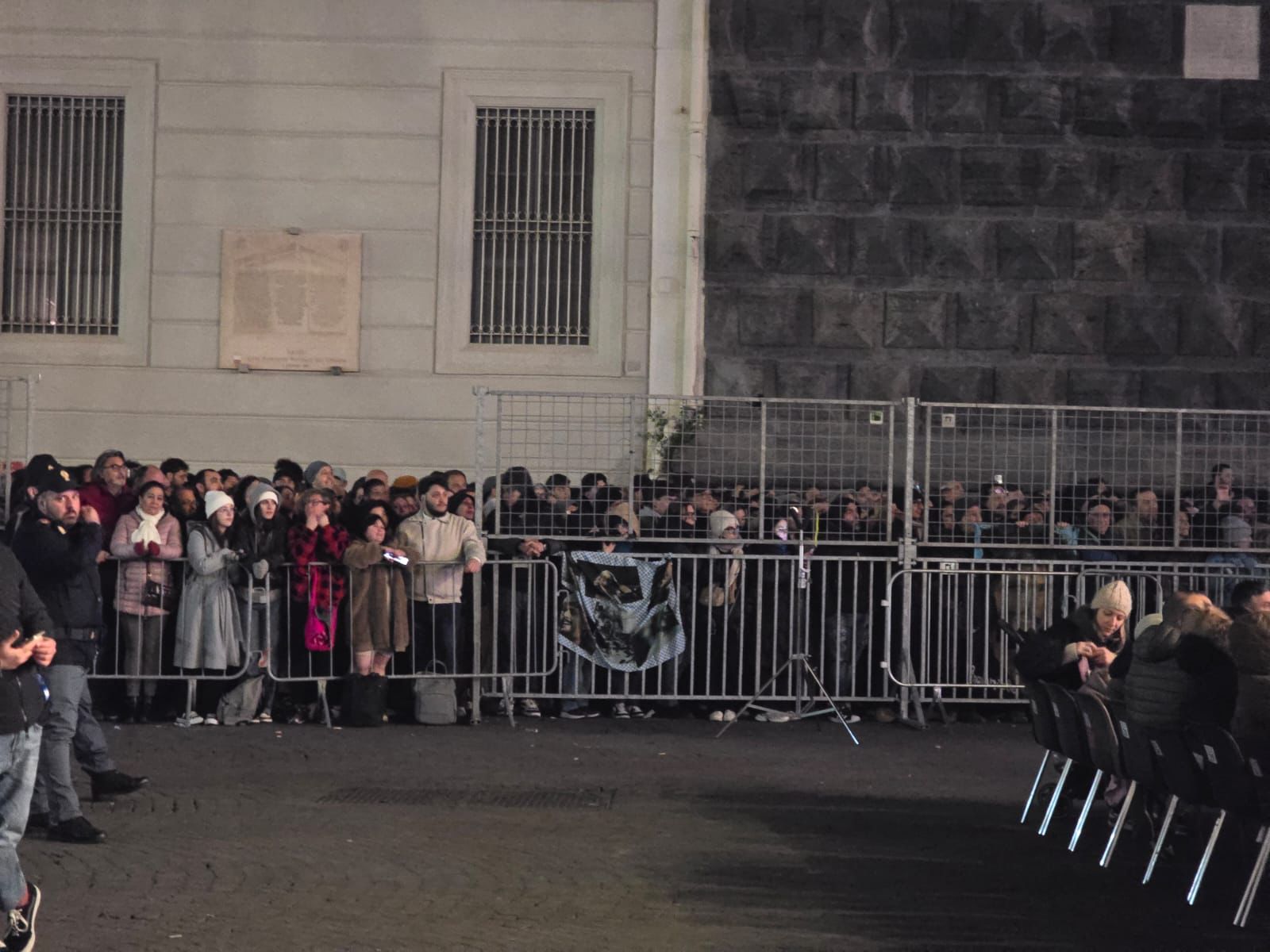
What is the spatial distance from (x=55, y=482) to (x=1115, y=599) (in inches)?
231

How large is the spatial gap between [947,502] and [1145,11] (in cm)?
687

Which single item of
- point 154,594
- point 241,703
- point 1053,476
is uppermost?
point 1053,476

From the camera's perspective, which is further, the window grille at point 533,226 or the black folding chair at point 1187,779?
the window grille at point 533,226

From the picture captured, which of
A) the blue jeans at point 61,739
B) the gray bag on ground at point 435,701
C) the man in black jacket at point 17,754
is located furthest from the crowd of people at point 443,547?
the man in black jacket at point 17,754

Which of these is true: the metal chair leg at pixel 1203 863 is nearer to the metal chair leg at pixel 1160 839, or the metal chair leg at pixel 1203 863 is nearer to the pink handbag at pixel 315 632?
the metal chair leg at pixel 1160 839

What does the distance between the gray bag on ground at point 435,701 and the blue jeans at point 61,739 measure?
172 inches

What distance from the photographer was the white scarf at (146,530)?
1530cm

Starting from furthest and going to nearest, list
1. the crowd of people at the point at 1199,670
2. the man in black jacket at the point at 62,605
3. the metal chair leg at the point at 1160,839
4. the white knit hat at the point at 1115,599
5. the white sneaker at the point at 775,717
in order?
the white sneaker at the point at 775,717
the white knit hat at the point at 1115,599
the man in black jacket at the point at 62,605
the metal chair leg at the point at 1160,839
the crowd of people at the point at 1199,670

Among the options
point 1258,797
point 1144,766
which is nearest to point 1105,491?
point 1144,766

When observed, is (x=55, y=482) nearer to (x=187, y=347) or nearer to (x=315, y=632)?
(x=315, y=632)

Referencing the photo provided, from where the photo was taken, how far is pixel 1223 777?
28.9 feet

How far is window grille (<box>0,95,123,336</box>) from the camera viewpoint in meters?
21.0

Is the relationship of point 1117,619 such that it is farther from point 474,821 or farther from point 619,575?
point 619,575

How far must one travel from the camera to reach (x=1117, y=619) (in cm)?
1184
